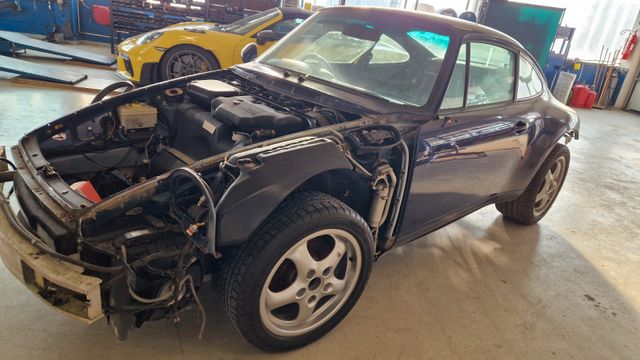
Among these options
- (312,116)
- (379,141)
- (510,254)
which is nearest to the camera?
(379,141)

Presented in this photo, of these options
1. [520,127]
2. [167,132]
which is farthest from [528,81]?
[167,132]

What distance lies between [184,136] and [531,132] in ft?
7.37

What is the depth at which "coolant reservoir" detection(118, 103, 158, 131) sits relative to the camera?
237cm

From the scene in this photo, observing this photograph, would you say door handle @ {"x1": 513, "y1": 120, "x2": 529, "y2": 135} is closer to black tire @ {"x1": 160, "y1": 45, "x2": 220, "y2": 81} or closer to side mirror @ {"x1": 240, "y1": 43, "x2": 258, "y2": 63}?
side mirror @ {"x1": 240, "y1": 43, "x2": 258, "y2": 63}

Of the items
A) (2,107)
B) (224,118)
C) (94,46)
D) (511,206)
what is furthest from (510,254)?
(94,46)

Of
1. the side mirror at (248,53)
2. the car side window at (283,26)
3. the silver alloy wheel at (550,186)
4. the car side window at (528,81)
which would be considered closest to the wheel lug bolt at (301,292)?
the car side window at (528,81)

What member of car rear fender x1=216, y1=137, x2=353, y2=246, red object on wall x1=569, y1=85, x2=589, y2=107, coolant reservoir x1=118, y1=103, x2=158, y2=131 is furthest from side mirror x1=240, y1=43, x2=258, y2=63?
red object on wall x1=569, y1=85, x2=589, y2=107

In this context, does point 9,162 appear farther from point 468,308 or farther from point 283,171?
point 468,308

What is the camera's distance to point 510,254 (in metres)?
3.11

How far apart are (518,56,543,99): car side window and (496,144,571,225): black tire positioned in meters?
0.52

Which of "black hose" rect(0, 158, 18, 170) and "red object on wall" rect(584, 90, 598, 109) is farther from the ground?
"black hose" rect(0, 158, 18, 170)

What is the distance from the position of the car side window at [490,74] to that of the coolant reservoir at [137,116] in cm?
182

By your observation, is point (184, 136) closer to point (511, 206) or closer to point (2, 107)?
point (511, 206)

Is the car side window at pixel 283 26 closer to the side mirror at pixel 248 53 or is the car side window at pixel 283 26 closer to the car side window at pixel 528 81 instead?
the side mirror at pixel 248 53
